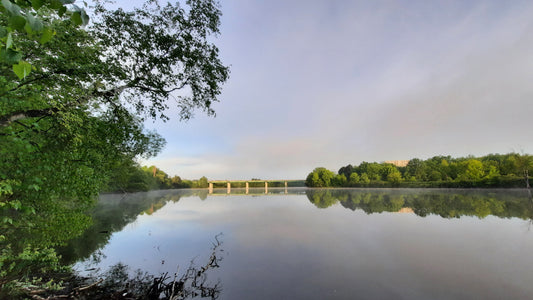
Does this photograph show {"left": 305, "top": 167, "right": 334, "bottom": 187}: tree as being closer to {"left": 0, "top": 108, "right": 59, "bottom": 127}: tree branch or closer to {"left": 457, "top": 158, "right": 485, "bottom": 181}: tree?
{"left": 457, "top": 158, "right": 485, "bottom": 181}: tree

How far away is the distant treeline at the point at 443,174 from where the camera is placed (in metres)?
60.8

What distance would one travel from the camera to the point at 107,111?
952 cm

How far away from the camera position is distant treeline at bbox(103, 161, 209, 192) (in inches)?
1757

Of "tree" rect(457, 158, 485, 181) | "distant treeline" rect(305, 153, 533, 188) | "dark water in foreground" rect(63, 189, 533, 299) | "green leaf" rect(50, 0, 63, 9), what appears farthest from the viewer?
"tree" rect(457, 158, 485, 181)

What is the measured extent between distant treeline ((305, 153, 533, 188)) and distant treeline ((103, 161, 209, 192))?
90.3 meters

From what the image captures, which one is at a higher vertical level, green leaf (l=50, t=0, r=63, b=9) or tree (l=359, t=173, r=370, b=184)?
green leaf (l=50, t=0, r=63, b=9)

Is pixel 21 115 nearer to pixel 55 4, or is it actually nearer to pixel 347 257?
pixel 55 4

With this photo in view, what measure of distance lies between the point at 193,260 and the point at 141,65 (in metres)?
9.74

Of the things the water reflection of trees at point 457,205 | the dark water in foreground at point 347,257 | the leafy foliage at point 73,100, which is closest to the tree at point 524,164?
the water reflection of trees at point 457,205

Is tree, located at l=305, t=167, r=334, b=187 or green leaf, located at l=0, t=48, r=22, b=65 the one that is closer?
green leaf, located at l=0, t=48, r=22, b=65

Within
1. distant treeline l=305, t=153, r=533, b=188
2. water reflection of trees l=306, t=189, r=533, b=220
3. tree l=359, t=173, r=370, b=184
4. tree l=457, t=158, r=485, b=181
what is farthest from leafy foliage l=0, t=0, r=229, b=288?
tree l=359, t=173, r=370, b=184

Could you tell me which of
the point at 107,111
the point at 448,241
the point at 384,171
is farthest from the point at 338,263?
the point at 384,171

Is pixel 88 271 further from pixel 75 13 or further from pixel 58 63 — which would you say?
pixel 75 13

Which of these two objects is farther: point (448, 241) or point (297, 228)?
point (297, 228)
